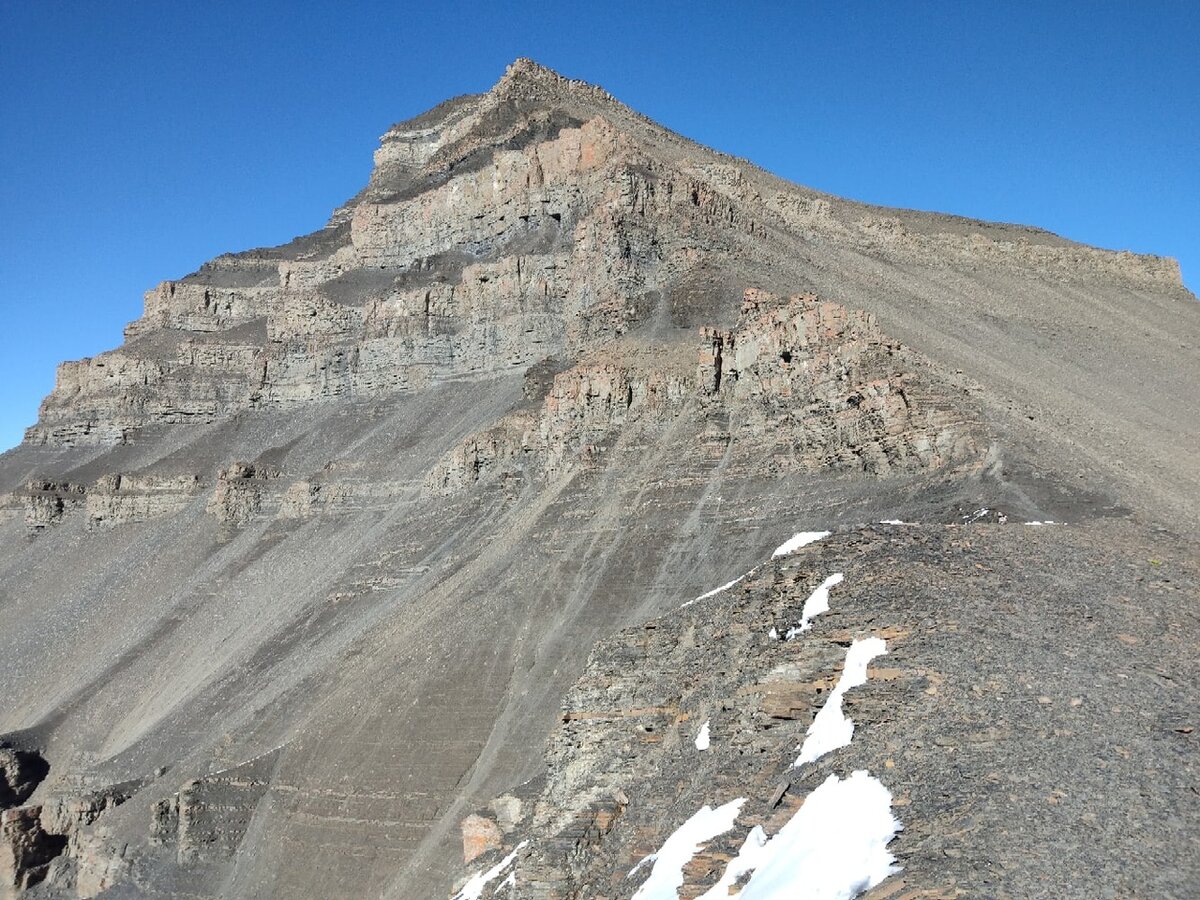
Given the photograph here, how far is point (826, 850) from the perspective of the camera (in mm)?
11625

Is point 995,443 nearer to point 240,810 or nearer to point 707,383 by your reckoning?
point 707,383

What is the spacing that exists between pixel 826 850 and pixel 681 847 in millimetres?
3075

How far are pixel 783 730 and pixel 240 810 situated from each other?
31.3 metres

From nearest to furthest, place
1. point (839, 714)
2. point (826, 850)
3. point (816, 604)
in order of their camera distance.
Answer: point (826, 850), point (839, 714), point (816, 604)

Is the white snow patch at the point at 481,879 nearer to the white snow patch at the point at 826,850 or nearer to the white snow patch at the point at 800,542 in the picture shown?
the white snow patch at the point at 800,542

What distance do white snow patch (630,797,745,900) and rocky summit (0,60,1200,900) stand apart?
0.30ft

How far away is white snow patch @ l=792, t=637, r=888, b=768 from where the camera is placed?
13.8m

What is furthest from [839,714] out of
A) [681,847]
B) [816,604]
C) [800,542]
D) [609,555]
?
[609,555]

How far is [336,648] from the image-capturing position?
50.4 metres

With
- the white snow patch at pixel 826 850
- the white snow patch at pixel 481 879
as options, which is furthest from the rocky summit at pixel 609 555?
the white snow patch at pixel 481 879

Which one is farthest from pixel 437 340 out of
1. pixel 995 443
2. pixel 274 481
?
pixel 995 443

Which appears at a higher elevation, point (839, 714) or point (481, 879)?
point (839, 714)

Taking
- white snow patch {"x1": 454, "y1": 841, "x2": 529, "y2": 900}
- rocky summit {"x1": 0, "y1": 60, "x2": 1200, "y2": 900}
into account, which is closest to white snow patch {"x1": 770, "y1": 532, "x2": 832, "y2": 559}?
rocky summit {"x1": 0, "y1": 60, "x2": 1200, "y2": 900}

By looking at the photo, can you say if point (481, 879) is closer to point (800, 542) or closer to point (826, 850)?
point (800, 542)
